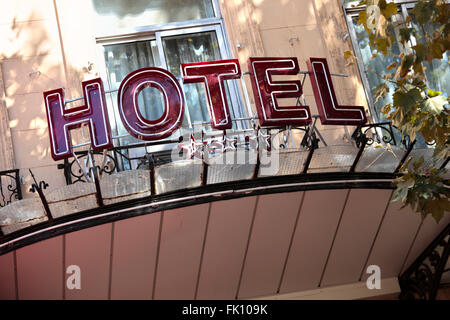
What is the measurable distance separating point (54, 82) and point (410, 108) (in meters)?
5.06

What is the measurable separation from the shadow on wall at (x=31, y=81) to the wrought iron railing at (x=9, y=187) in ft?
0.48

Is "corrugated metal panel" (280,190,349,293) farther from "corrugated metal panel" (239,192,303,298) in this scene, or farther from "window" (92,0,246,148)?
"window" (92,0,246,148)

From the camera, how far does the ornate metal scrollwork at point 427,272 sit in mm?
8102

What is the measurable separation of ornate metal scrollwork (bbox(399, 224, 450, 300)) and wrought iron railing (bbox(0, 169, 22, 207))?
475cm

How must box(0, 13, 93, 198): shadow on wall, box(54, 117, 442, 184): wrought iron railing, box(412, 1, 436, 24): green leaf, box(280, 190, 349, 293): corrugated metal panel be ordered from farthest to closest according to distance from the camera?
1. box(0, 13, 93, 198): shadow on wall
2. box(280, 190, 349, 293): corrugated metal panel
3. box(54, 117, 442, 184): wrought iron railing
4. box(412, 1, 436, 24): green leaf

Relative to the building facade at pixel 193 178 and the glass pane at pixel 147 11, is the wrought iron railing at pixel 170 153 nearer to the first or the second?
the building facade at pixel 193 178

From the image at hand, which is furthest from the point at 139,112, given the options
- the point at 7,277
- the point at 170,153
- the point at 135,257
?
the point at 7,277

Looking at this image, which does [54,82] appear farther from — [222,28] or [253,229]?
[253,229]

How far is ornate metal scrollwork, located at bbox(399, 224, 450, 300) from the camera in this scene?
319 inches

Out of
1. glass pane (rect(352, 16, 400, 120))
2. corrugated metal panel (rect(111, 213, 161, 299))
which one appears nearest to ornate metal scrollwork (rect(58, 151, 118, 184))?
corrugated metal panel (rect(111, 213, 161, 299))

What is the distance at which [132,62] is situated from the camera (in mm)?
9406

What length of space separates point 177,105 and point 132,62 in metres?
2.43

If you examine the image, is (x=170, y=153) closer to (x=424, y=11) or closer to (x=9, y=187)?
(x=9, y=187)

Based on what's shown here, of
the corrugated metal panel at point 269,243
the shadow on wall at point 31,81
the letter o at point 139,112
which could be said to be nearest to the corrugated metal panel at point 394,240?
the corrugated metal panel at point 269,243
